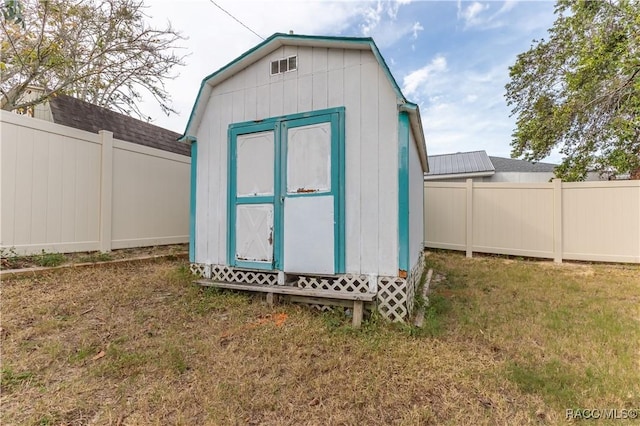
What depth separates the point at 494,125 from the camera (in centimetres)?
1087

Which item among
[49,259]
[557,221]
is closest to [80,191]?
[49,259]

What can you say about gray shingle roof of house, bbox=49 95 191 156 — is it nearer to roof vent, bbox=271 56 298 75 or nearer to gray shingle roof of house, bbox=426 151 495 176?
roof vent, bbox=271 56 298 75

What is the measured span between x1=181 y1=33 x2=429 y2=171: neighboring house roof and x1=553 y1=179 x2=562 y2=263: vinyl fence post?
13.1 ft

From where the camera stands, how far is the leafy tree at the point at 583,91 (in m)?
6.42

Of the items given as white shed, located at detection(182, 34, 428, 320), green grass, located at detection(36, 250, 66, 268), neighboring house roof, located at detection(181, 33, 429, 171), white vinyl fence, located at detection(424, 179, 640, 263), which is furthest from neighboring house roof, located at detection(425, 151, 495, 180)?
green grass, located at detection(36, 250, 66, 268)

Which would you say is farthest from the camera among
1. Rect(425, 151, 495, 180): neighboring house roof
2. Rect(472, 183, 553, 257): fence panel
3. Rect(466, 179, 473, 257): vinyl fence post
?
Rect(425, 151, 495, 180): neighboring house roof

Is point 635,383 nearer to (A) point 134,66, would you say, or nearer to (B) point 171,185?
(B) point 171,185

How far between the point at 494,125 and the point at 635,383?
10820mm

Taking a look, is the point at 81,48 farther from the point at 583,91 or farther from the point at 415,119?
A: the point at 583,91

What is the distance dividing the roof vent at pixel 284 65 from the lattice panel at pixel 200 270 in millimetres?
2879

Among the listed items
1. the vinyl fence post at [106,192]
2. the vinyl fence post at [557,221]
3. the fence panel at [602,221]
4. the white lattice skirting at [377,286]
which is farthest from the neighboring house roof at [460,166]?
the vinyl fence post at [106,192]

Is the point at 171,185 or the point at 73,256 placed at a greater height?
the point at 171,185

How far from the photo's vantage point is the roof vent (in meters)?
3.71

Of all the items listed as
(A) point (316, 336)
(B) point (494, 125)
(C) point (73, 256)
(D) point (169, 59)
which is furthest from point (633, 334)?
(B) point (494, 125)
